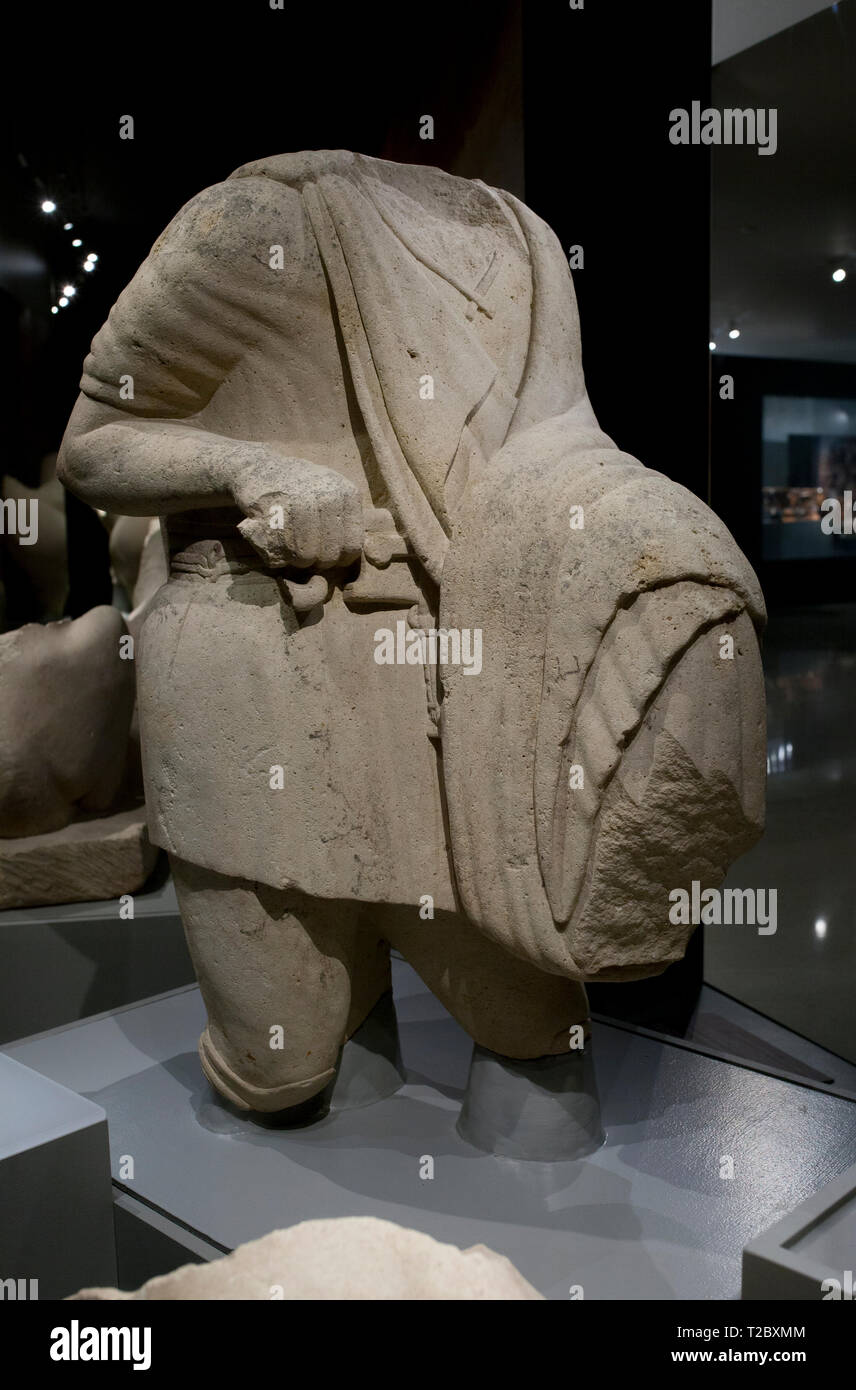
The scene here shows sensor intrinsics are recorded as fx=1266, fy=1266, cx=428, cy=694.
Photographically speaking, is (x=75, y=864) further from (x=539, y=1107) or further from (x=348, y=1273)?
(x=348, y=1273)

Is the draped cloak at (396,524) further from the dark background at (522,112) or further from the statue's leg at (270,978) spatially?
the dark background at (522,112)

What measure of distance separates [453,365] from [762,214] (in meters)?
0.99

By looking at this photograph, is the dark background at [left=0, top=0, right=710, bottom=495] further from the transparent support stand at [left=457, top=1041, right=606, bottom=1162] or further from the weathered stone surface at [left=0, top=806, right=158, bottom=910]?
the weathered stone surface at [left=0, top=806, right=158, bottom=910]

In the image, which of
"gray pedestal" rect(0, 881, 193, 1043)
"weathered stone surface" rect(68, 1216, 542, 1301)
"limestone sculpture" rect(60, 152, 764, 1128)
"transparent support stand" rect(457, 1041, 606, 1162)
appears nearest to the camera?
"weathered stone surface" rect(68, 1216, 542, 1301)

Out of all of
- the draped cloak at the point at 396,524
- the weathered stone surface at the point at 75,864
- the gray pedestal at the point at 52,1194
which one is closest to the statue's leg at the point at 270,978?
the draped cloak at the point at 396,524

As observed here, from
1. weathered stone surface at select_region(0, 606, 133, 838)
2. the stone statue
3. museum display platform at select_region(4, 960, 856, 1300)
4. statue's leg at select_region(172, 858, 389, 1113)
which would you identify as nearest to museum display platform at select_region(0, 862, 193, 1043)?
the stone statue

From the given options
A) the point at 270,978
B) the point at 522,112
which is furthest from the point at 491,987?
the point at 522,112

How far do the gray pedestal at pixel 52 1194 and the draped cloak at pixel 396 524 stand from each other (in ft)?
1.74

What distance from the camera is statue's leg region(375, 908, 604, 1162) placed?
2475mm

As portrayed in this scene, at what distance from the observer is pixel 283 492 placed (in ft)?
7.05

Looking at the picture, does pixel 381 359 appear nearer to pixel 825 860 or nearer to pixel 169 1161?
pixel 169 1161

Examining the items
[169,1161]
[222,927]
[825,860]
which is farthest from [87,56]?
[825,860]

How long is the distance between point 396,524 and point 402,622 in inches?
7.0

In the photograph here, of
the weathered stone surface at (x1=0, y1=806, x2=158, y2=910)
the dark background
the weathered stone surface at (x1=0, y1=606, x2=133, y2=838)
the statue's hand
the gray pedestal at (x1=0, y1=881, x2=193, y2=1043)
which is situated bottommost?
the gray pedestal at (x1=0, y1=881, x2=193, y2=1043)
